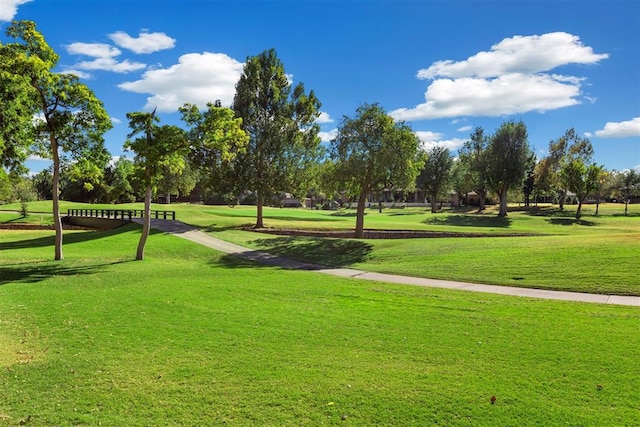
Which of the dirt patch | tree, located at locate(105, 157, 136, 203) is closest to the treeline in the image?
the dirt patch

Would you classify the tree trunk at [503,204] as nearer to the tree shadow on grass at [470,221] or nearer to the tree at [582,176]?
the tree shadow on grass at [470,221]

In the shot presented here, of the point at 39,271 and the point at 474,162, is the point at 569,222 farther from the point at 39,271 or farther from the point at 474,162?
the point at 39,271

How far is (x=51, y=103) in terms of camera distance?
61.9 feet

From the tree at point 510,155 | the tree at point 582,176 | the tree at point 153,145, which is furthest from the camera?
the tree at point 510,155

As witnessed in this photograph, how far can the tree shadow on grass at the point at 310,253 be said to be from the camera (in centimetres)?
2155

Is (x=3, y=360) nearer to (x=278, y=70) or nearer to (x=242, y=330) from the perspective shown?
(x=242, y=330)

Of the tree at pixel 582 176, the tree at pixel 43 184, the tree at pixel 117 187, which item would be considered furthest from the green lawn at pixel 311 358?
the tree at pixel 43 184

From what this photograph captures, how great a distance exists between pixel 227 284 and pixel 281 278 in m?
2.23

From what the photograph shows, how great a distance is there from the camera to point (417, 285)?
49.9 ft

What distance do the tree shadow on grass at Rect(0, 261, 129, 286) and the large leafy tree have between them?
1.81 metres

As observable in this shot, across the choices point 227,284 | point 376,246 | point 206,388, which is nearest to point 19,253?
point 227,284

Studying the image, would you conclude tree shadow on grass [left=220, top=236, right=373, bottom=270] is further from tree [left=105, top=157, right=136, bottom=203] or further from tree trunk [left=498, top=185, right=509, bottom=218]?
tree [left=105, top=157, right=136, bottom=203]

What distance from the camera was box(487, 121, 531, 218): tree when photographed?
55.8 m

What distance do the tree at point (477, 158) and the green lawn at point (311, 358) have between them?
160ft
